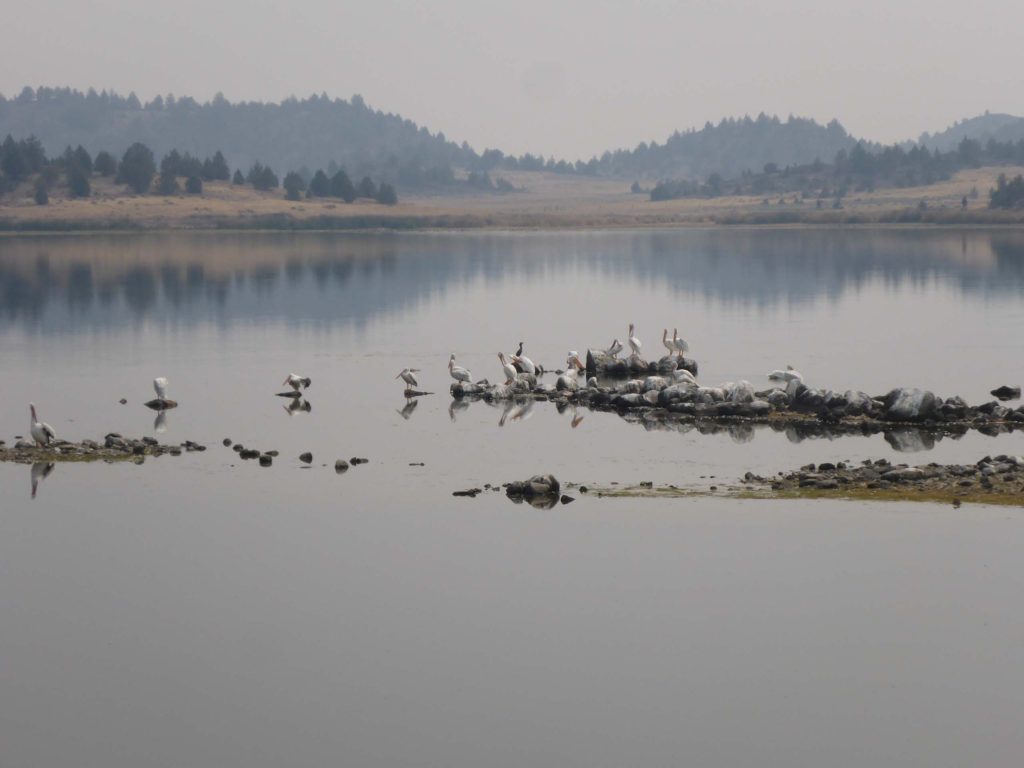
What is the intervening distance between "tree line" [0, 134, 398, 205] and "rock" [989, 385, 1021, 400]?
144m

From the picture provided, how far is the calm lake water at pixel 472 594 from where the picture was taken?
1592 cm

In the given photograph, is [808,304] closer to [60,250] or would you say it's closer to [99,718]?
[99,718]

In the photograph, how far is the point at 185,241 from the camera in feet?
431

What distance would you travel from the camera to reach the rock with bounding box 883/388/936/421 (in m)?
31.0

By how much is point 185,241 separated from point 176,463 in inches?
4177

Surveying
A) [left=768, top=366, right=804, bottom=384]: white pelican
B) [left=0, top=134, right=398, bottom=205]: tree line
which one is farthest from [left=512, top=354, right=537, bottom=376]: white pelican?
[left=0, top=134, right=398, bottom=205]: tree line

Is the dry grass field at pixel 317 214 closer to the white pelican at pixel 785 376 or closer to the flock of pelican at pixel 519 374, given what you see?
the flock of pelican at pixel 519 374

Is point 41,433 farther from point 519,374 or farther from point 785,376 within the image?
point 785,376

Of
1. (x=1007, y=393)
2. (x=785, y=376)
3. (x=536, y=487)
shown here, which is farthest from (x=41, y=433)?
(x=1007, y=393)

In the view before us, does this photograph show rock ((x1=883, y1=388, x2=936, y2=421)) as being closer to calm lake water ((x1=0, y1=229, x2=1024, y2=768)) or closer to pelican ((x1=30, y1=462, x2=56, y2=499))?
calm lake water ((x1=0, y1=229, x2=1024, y2=768))

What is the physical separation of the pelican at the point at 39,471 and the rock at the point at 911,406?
622 inches

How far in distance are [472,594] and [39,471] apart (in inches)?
430

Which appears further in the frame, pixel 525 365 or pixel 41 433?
pixel 525 365

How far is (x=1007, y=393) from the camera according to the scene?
34.2 m
